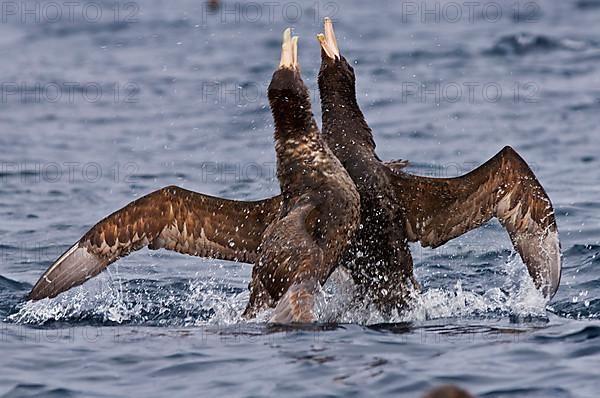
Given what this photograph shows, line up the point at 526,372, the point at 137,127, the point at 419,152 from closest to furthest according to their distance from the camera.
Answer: the point at 526,372
the point at 419,152
the point at 137,127

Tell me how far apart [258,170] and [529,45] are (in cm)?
637

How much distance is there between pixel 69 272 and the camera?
968 centimetres

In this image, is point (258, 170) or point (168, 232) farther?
point (258, 170)

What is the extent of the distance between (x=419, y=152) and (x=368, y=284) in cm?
578

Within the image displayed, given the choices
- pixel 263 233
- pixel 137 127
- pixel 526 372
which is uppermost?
pixel 137 127

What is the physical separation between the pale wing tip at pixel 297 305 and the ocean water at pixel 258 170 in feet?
0.34

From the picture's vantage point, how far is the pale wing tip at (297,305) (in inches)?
315

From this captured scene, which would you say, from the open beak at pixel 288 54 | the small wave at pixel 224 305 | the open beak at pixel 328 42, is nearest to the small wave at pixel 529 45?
the small wave at pixel 224 305

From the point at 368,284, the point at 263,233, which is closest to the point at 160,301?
the point at 263,233

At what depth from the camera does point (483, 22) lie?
21594 millimetres

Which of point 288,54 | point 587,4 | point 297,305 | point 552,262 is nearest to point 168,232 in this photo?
point 288,54

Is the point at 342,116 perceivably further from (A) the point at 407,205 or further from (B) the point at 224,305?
(B) the point at 224,305

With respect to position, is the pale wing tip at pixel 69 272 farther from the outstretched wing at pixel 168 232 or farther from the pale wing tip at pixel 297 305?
the pale wing tip at pixel 297 305

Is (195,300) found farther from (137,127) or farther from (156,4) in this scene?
(156,4)
